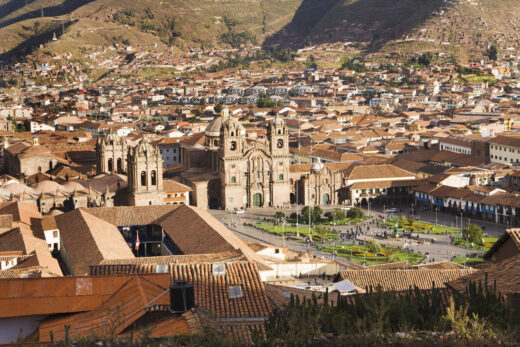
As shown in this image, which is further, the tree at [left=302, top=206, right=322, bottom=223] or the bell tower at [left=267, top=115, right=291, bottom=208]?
the bell tower at [left=267, top=115, right=291, bottom=208]

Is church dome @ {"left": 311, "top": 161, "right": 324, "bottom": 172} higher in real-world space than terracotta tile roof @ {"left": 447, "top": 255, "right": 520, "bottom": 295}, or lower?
lower

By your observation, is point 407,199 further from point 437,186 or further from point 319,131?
point 319,131

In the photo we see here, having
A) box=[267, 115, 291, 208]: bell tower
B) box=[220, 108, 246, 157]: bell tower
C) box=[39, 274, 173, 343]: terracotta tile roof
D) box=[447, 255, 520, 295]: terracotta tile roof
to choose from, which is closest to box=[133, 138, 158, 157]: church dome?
box=[220, 108, 246, 157]: bell tower

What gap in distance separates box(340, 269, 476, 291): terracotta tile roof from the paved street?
1567 cm

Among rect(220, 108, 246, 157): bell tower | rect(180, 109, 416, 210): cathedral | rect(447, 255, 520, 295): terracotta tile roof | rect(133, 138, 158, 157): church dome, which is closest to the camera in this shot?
rect(447, 255, 520, 295): terracotta tile roof

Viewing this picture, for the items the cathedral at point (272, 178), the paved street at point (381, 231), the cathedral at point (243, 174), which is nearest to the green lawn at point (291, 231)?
the paved street at point (381, 231)

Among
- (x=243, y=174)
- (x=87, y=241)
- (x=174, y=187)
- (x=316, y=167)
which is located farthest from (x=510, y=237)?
(x=316, y=167)

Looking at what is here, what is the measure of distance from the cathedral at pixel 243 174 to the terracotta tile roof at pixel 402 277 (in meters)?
32.9

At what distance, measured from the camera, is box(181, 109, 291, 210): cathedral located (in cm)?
5997

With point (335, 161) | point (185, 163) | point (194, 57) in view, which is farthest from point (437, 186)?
point (194, 57)

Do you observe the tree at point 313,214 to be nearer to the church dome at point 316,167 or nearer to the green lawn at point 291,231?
the green lawn at point 291,231

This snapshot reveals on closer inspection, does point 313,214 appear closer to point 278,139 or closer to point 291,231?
point 291,231

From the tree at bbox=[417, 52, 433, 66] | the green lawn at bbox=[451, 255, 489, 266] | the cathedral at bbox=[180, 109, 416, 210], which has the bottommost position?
the green lawn at bbox=[451, 255, 489, 266]

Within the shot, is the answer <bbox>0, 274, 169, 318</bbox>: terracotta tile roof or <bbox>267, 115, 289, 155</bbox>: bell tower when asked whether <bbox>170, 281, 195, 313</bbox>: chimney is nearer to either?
<bbox>0, 274, 169, 318</bbox>: terracotta tile roof
